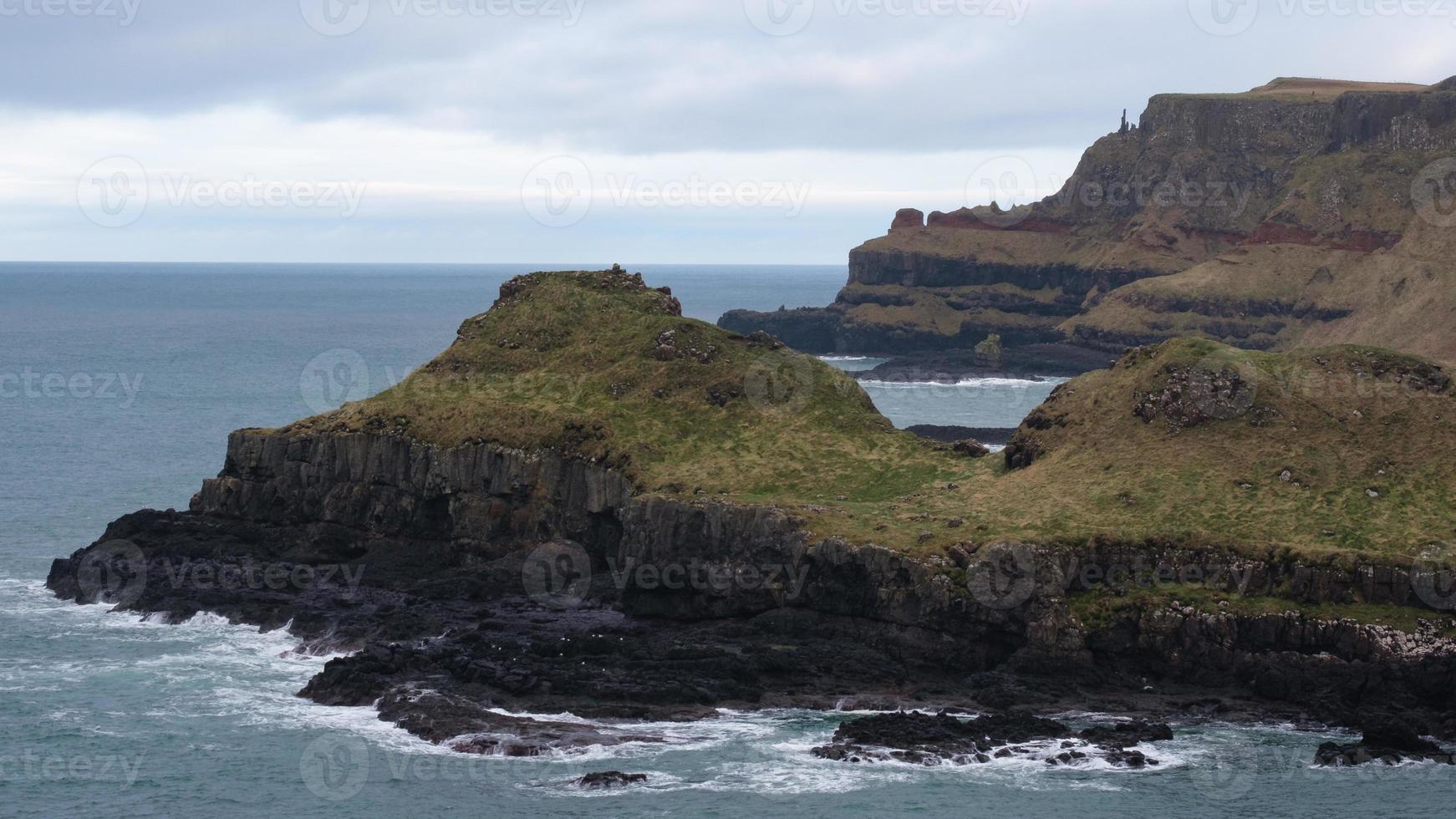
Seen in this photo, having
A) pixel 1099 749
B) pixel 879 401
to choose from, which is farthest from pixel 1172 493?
pixel 879 401

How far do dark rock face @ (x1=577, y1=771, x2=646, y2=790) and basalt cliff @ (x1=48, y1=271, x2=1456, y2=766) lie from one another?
3428mm

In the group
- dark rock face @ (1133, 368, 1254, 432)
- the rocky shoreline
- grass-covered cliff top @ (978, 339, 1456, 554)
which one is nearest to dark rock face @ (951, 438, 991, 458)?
grass-covered cliff top @ (978, 339, 1456, 554)

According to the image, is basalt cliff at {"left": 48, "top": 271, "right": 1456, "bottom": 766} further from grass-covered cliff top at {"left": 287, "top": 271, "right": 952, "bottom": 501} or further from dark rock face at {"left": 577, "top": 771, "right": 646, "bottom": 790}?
dark rock face at {"left": 577, "top": 771, "right": 646, "bottom": 790}

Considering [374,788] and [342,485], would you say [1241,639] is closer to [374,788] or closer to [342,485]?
[374,788]

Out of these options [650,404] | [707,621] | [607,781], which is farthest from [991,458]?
[607,781]

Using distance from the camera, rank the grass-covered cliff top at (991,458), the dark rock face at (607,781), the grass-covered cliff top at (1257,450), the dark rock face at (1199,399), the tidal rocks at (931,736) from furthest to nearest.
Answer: the dark rock face at (1199,399) < the grass-covered cliff top at (991,458) < the grass-covered cliff top at (1257,450) < the tidal rocks at (931,736) < the dark rock face at (607,781)

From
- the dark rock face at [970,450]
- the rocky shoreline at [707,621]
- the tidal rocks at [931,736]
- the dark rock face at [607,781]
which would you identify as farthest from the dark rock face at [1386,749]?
the dark rock face at [970,450]

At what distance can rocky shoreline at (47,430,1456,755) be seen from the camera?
70.6 m

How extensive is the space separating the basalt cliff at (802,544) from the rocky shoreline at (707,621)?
15 centimetres

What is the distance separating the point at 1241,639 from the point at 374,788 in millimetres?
35391

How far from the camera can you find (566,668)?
243 ft

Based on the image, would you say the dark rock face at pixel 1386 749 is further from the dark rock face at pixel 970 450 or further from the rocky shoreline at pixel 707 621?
the dark rock face at pixel 970 450

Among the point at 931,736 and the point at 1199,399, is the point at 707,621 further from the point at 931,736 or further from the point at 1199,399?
the point at 1199,399

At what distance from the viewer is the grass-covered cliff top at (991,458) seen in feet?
260
